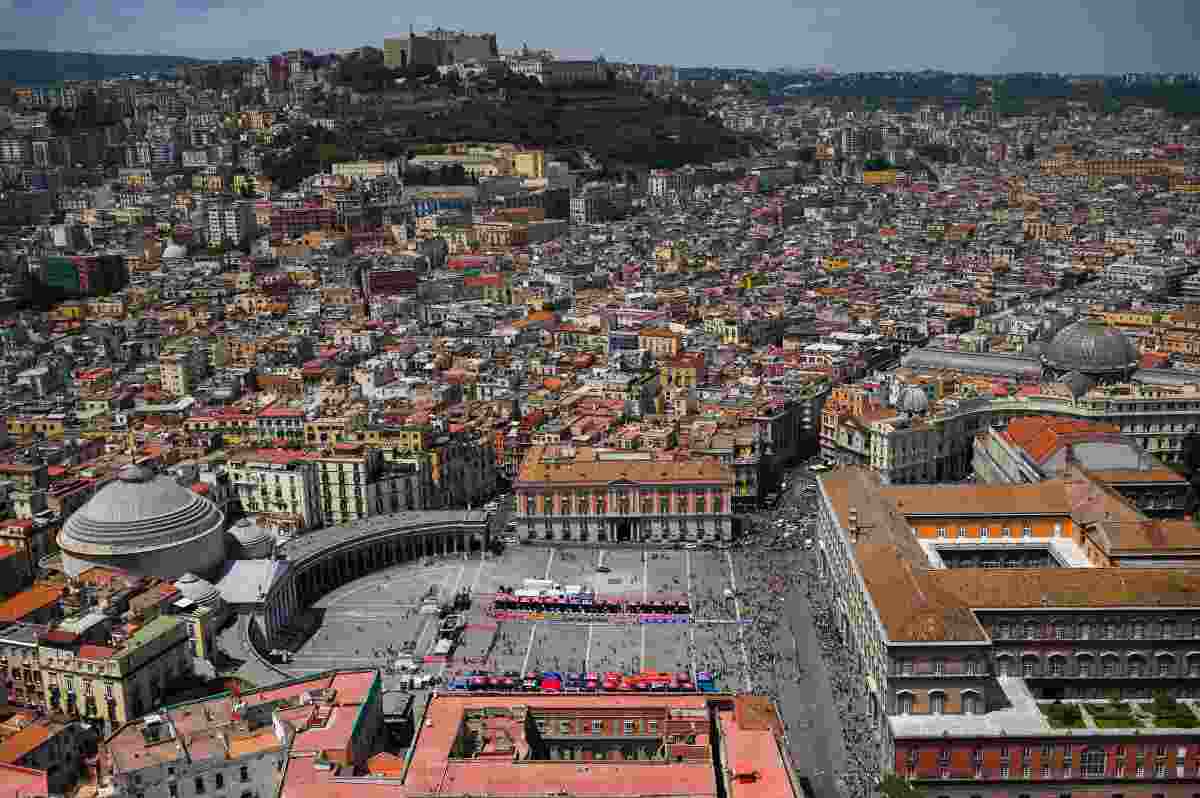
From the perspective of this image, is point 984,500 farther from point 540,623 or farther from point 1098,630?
point 540,623

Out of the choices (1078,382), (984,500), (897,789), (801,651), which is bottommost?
(801,651)

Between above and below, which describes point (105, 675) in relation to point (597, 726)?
above

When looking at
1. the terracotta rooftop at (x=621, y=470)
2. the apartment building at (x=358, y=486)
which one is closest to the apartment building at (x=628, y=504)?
the terracotta rooftop at (x=621, y=470)

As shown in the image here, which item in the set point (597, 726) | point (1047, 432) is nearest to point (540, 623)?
point (597, 726)

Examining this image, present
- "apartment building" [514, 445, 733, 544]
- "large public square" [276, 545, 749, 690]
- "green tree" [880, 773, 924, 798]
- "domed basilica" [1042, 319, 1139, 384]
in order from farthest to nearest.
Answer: "domed basilica" [1042, 319, 1139, 384]
"apartment building" [514, 445, 733, 544]
"large public square" [276, 545, 749, 690]
"green tree" [880, 773, 924, 798]

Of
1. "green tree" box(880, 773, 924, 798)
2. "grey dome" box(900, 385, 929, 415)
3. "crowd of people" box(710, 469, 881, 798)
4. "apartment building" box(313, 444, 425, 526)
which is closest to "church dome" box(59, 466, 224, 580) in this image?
"apartment building" box(313, 444, 425, 526)

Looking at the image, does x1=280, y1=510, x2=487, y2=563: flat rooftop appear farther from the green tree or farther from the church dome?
the green tree

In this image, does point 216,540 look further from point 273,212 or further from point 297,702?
point 273,212

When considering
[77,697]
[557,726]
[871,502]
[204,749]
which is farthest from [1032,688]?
[77,697]
